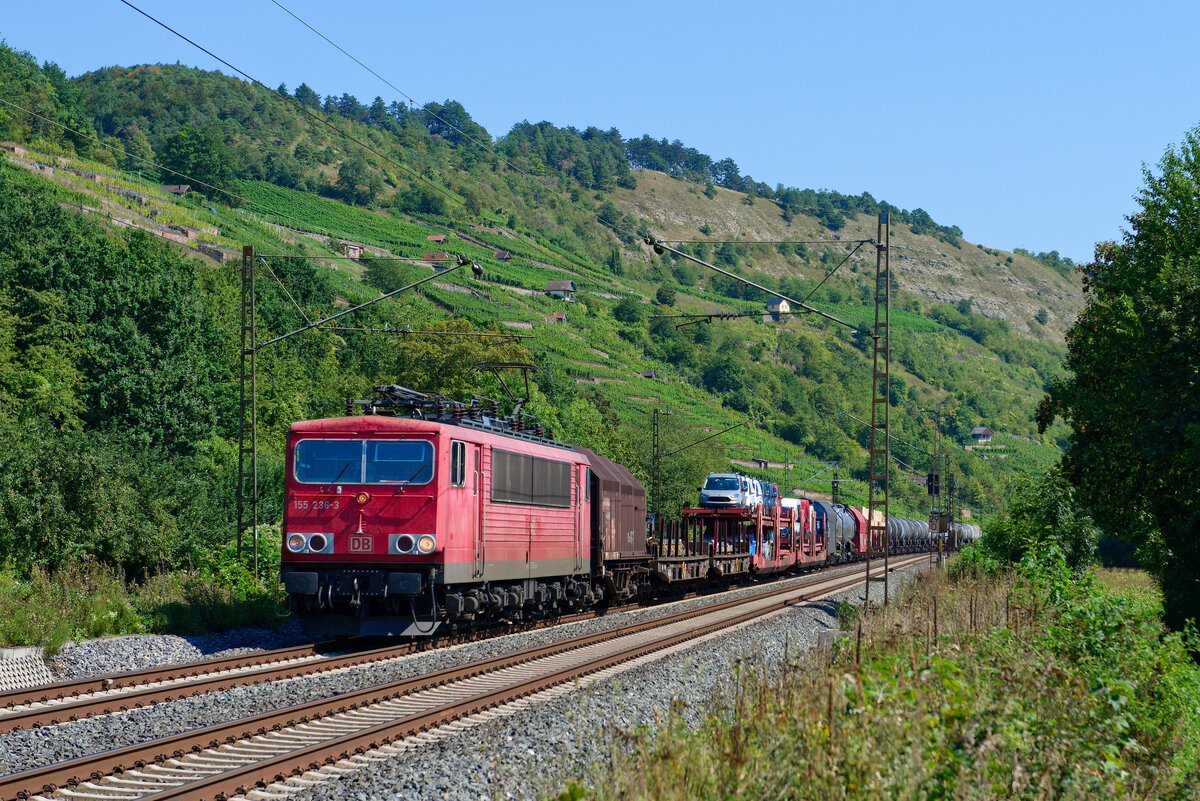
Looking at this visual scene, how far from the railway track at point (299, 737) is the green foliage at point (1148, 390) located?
14430 mm

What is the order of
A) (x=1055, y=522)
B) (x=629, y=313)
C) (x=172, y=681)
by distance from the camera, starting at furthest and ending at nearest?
(x=629, y=313)
(x=1055, y=522)
(x=172, y=681)

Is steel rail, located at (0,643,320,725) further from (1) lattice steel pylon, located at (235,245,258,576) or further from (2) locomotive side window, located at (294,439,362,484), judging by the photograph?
(1) lattice steel pylon, located at (235,245,258,576)

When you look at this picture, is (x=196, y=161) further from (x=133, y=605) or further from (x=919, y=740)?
(x=919, y=740)

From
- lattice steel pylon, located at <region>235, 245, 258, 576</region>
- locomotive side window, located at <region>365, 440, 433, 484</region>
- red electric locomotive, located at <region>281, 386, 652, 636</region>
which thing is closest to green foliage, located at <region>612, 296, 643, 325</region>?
lattice steel pylon, located at <region>235, 245, 258, 576</region>

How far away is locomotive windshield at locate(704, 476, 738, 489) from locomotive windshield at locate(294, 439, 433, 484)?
84.6 ft

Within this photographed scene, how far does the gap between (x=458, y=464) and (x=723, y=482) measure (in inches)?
998

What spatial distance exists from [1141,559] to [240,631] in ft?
87.9

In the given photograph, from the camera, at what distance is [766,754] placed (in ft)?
23.9

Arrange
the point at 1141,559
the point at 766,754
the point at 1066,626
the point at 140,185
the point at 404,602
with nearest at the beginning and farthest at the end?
the point at 766,754 → the point at 1066,626 → the point at 404,602 → the point at 1141,559 → the point at 140,185

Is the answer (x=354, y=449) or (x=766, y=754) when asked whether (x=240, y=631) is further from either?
(x=766, y=754)

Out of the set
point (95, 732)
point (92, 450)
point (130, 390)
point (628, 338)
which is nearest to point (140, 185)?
point (628, 338)

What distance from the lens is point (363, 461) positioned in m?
19.4

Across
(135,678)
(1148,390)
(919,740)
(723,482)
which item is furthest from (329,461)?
(723,482)

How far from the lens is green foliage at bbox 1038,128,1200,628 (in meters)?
25.7
